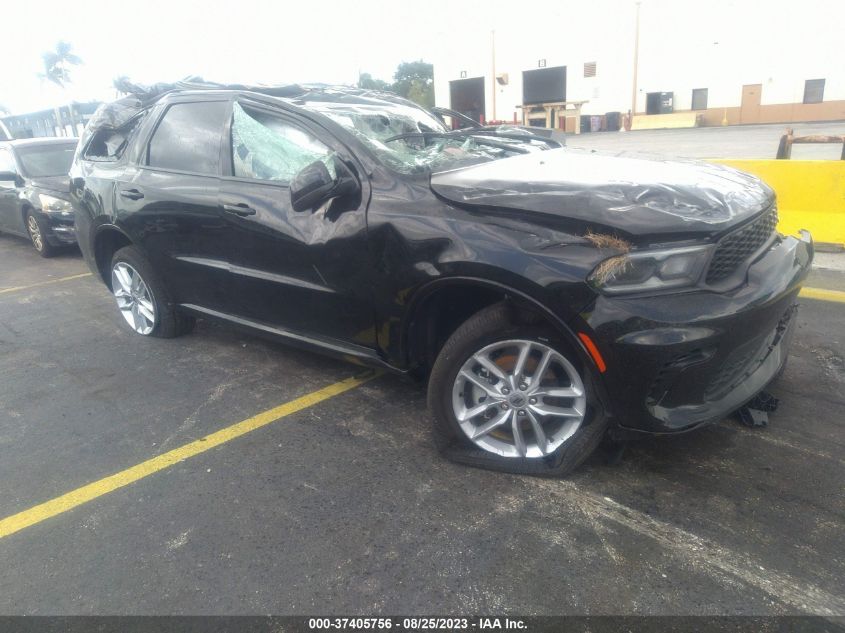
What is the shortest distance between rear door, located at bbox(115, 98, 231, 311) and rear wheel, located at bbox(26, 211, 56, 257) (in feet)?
15.1

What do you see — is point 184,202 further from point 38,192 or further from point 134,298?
point 38,192

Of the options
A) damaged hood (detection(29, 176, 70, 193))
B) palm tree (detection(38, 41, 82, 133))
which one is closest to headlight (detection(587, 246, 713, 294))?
damaged hood (detection(29, 176, 70, 193))

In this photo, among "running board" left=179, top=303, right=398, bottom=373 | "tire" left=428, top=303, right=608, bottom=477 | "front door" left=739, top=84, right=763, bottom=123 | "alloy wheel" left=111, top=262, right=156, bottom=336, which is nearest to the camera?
"tire" left=428, top=303, right=608, bottom=477

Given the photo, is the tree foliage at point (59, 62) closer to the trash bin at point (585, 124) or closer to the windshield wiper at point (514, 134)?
the trash bin at point (585, 124)

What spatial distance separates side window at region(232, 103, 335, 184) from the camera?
10.7ft

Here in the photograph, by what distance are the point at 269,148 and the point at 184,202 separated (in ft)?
2.45

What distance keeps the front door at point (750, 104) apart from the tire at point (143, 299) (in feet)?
127

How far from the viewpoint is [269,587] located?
7.23 ft

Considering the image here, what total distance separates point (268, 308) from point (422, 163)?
125 cm

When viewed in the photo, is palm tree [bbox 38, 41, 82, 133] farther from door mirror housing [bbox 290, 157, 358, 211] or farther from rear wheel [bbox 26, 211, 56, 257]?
door mirror housing [bbox 290, 157, 358, 211]

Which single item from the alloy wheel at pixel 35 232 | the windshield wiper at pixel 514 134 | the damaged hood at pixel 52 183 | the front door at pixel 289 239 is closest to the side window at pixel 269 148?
the front door at pixel 289 239

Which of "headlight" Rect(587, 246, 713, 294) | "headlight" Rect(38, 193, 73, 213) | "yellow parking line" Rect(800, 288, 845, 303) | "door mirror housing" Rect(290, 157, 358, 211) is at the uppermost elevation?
"door mirror housing" Rect(290, 157, 358, 211)

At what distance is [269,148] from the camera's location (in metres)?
3.43

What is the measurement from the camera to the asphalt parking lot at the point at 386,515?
2.14m
